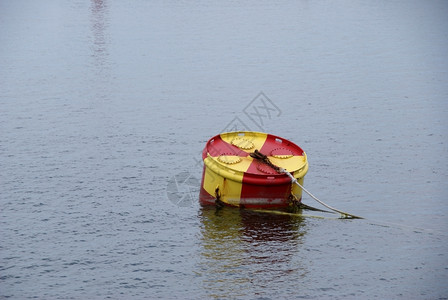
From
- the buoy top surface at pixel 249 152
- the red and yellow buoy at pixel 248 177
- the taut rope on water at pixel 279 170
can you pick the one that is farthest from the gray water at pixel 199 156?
the buoy top surface at pixel 249 152

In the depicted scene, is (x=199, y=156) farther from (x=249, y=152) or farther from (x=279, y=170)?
(x=279, y=170)

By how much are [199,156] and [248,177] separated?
11314mm

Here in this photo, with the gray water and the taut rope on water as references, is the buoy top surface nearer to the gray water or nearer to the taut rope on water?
the taut rope on water

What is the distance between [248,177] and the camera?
27.2 metres

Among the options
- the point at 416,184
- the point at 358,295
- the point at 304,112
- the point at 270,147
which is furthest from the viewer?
the point at 304,112

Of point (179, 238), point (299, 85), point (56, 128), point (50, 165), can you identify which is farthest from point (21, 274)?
point (299, 85)

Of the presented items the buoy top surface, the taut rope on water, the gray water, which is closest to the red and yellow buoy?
the buoy top surface

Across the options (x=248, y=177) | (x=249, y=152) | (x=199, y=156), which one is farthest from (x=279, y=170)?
(x=199, y=156)

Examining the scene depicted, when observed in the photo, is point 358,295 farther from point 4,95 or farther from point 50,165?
point 4,95

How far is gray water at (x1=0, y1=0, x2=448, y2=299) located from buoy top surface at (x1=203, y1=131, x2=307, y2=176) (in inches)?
90.6

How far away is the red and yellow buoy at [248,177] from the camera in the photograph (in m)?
27.4

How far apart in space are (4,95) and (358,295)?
124 ft

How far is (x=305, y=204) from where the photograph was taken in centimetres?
3105

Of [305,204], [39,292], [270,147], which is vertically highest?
[270,147]
